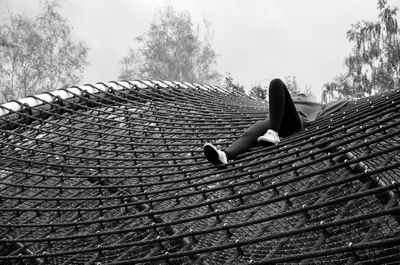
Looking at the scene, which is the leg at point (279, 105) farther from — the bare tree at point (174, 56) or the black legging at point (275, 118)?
the bare tree at point (174, 56)

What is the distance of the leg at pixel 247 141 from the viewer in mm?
2883

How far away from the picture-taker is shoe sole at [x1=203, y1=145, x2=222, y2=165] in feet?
9.00

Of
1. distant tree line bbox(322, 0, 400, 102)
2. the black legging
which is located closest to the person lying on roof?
the black legging

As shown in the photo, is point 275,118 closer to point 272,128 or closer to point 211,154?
point 272,128

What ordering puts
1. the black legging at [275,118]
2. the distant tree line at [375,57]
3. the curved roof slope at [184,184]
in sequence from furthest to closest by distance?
the distant tree line at [375,57] < the black legging at [275,118] < the curved roof slope at [184,184]

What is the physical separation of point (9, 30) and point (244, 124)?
34.0 feet

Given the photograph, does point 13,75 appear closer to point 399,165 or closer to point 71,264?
point 71,264

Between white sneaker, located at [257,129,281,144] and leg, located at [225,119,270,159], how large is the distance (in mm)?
53

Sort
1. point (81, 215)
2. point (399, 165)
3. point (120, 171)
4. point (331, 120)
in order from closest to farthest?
1. point (399, 165)
2. point (331, 120)
3. point (81, 215)
4. point (120, 171)

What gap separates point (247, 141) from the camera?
9.56 feet

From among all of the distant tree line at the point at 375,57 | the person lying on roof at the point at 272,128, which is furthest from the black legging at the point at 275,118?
the distant tree line at the point at 375,57

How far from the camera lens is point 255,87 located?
14992mm

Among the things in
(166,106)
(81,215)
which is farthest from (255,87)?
(81,215)

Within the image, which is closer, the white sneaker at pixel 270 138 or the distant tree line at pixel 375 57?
the white sneaker at pixel 270 138
